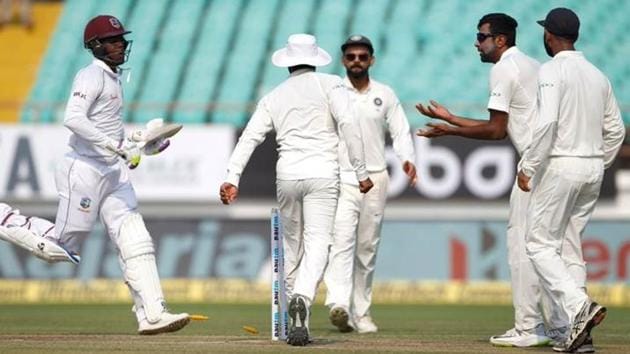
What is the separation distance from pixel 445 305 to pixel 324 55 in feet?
27.8

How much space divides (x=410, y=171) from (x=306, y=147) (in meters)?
1.62

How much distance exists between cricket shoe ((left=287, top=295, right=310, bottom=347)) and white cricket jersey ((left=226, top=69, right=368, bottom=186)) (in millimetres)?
954

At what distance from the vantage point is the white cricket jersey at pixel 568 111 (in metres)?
9.71

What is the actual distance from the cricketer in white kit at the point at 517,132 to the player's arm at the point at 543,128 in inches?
22.7

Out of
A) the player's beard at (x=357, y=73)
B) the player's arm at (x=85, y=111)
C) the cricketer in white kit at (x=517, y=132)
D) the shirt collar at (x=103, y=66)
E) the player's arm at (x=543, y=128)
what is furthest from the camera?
the player's beard at (x=357, y=73)

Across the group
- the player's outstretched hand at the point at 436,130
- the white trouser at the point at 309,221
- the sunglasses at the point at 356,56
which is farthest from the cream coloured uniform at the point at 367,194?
the player's outstretched hand at the point at 436,130

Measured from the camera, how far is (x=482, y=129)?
10359mm

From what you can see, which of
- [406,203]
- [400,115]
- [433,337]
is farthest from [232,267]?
[433,337]

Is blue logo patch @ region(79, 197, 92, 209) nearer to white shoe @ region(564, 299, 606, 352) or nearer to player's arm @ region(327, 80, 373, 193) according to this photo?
player's arm @ region(327, 80, 373, 193)

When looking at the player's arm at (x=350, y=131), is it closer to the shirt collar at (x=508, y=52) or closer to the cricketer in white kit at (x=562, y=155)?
the shirt collar at (x=508, y=52)

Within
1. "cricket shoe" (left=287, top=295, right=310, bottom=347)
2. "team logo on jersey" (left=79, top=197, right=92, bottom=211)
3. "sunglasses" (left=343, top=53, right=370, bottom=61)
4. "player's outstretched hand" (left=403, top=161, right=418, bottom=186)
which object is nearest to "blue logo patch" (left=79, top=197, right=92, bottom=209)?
"team logo on jersey" (left=79, top=197, right=92, bottom=211)

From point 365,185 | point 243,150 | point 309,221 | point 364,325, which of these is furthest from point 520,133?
point 364,325

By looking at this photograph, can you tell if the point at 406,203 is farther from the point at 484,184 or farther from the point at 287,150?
the point at 287,150

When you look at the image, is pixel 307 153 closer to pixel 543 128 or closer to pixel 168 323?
pixel 168 323
